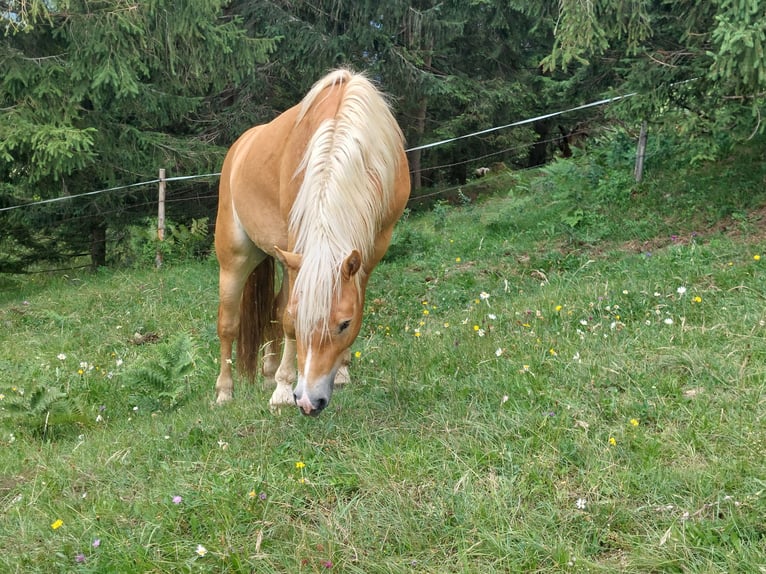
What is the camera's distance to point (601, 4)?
5.88 meters

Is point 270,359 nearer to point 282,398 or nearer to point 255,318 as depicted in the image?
point 255,318

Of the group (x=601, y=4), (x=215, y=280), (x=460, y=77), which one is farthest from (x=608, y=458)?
(x=460, y=77)

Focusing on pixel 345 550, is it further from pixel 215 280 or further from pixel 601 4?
pixel 215 280

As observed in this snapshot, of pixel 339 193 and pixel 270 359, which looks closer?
pixel 339 193

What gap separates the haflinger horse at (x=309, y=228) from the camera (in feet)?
9.36

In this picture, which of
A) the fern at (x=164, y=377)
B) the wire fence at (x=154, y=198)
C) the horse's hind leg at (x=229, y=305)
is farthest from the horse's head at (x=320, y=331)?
the wire fence at (x=154, y=198)

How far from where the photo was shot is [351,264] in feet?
9.46

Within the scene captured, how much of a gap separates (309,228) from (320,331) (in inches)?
21.9

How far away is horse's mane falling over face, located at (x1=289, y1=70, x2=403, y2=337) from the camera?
2838 mm

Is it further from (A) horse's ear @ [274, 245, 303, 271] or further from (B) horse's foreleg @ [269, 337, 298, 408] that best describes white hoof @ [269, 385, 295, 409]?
(A) horse's ear @ [274, 245, 303, 271]

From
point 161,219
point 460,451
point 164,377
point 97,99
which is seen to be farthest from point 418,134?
point 460,451

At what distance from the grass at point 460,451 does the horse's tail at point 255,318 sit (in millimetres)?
384

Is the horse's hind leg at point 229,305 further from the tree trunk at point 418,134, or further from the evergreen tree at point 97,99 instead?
the tree trunk at point 418,134

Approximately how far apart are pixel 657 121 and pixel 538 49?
35.9 ft
